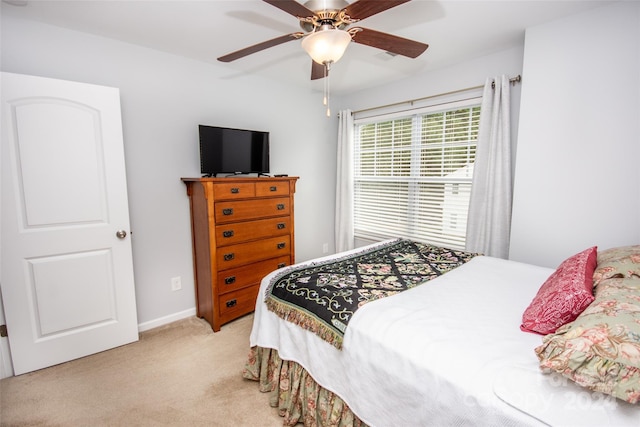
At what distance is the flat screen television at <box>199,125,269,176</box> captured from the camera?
273 cm

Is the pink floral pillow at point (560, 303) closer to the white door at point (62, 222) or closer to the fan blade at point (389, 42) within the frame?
the fan blade at point (389, 42)

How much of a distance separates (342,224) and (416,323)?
9.19 ft

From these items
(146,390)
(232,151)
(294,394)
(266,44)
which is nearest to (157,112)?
(232,151)

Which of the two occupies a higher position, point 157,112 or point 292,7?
point 292,7

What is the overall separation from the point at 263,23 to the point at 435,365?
2304 mm

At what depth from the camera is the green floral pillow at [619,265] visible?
4.30 feet

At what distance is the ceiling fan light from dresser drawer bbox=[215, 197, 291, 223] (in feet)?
4.95

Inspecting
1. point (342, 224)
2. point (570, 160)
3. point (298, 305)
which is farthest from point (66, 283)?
point (570, 160)

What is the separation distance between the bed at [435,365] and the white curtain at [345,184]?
2.17 meters

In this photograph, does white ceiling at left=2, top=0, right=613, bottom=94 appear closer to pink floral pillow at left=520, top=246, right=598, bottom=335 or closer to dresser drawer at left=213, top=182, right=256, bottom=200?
dresser drawer at left=213, top=182, right=256, bottom=200

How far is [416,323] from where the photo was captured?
1281 mm

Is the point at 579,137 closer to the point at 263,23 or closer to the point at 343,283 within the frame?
the point at 343,283

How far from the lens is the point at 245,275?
284 cm

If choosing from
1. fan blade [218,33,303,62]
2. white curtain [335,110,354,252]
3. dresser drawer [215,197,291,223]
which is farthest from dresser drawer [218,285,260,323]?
fan blade [218,33,303,62]
